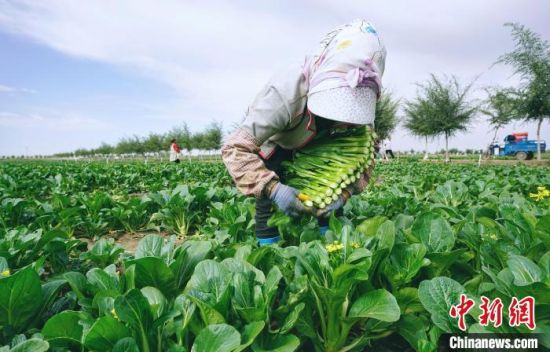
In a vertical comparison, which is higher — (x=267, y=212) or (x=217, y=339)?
(x=267, y=212)

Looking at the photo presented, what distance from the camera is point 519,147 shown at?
28.6 meters

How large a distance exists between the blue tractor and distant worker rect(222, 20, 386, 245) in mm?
31811

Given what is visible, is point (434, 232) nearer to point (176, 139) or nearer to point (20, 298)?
point (20, 298)

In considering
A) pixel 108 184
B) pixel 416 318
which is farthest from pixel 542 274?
pixel 108 184

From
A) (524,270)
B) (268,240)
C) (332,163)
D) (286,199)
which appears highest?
(332,163)

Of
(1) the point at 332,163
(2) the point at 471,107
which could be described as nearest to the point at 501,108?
(2) the point at 471,107

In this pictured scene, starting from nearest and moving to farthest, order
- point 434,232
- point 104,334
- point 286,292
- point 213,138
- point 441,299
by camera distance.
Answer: point 104,334
point 441,299
point 286,292
point 434,232
point 213,138

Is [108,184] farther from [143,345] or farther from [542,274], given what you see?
[542,274]

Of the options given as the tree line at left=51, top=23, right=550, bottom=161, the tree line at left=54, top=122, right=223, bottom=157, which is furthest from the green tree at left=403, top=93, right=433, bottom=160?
the tree line at left=54, top=122, right=223, bottom=157

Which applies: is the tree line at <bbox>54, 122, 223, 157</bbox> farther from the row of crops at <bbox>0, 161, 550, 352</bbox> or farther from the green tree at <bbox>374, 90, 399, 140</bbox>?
the row of crops at <bbox>0, 161, 550, 352</bbox>

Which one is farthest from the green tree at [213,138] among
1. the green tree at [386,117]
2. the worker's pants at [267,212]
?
the worker's pants at [267,212]

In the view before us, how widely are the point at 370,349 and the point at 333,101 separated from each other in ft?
4.07

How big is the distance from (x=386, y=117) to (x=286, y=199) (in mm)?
34062

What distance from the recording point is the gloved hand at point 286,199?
214cm
